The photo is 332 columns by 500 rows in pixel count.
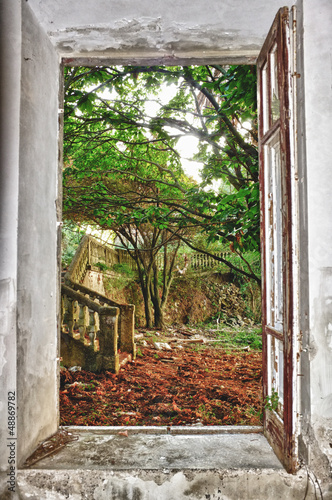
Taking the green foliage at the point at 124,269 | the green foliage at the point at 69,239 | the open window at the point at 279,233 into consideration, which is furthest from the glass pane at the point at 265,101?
the green foliage at the point at 124,269

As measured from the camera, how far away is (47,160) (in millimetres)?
2506

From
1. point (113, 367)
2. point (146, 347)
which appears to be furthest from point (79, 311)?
point (146, 347)

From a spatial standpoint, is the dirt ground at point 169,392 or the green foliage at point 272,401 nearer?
the green foliage at point 272,401

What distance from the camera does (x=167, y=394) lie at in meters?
5.35

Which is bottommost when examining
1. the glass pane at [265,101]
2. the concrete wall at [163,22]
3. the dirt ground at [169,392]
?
the dirt ground at [169,392]

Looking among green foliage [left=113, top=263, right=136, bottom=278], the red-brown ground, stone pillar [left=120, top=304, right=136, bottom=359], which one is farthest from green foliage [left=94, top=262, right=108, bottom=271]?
the red-brown ground

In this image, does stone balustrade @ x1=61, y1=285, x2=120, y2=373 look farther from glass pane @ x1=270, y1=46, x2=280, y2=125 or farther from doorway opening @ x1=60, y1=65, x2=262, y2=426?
glass pane @ x1=270, y1=46, x2=280, y2=125

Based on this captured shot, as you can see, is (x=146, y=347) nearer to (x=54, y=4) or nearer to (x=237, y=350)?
(x=237, y=350)

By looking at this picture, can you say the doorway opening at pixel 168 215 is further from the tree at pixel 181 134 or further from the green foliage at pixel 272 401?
the green foliage at pixel 272 401

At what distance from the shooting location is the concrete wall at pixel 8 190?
2.04m

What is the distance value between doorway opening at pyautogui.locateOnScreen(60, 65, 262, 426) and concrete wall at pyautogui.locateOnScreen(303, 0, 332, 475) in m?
1.41

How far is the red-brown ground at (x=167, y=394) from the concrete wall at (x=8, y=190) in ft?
8.17

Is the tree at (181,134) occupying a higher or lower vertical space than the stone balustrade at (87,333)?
higher

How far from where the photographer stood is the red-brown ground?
4.34m
